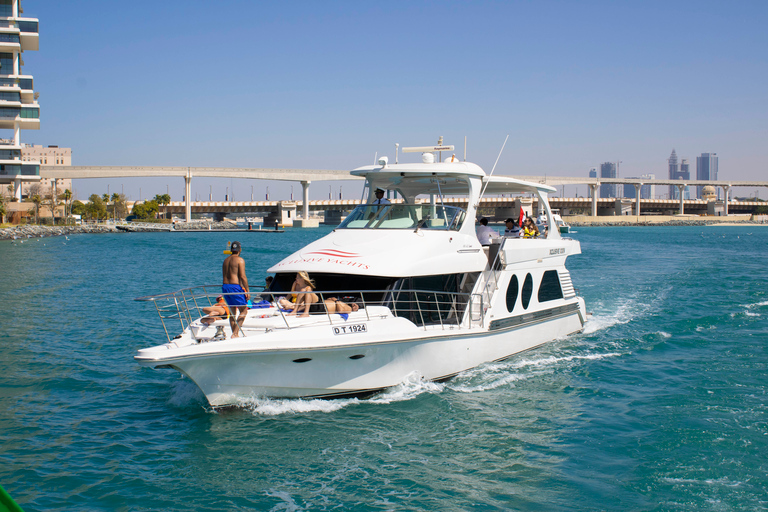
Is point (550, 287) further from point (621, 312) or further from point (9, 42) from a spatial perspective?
point (9, 42)

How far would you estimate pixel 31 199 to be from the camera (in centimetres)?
7969

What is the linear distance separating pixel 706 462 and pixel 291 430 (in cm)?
555

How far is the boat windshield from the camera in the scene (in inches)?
448

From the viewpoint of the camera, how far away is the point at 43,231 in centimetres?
6719

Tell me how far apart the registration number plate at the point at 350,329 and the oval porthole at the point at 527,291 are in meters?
4.89

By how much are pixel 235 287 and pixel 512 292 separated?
19.4ft

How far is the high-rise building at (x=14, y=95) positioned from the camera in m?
76.4

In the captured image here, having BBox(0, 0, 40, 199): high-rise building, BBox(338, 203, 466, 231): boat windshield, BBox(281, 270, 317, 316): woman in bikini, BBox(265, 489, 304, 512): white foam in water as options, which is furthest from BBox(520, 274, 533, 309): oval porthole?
BBox(0, 0, 40, 199): high-rise building

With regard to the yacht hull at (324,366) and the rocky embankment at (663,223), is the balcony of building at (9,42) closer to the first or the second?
the yacht hull at (324,366)

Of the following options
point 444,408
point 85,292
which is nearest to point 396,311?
point 444,408

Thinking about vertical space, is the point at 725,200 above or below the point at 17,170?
above

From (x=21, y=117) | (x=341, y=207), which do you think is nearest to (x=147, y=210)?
(x=341, y=207)

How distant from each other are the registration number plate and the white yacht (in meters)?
0.02

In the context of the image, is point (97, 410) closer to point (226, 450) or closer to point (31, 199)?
point (226, 450)
